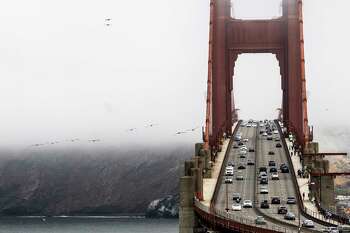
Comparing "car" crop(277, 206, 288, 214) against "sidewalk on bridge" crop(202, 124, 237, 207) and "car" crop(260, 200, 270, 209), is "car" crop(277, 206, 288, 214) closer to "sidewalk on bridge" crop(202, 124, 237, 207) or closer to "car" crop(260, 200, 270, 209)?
"car" crop(260, 200, 270, 209)

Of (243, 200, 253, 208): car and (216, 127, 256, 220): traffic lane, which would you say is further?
(243, 200, 253, 208): car

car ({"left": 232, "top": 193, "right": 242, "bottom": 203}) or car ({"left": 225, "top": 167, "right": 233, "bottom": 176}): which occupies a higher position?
car ({"left": 225, "top": 167, "right": 233, "bottom": 176})

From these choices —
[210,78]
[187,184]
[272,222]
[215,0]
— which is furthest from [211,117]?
[272,222]

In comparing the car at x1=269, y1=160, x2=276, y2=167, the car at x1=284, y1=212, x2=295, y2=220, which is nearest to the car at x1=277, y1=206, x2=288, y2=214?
the car at x1=284, y1=212, x2=295, y2=220

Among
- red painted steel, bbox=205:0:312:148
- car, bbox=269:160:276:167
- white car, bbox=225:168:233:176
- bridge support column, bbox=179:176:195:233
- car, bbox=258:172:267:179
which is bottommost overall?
bridge support column, bbox=179:176:195:233

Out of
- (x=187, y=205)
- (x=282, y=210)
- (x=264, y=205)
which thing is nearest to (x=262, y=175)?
(x=187, y=205)

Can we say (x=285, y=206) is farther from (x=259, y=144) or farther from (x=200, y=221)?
(x=259, y=144)
